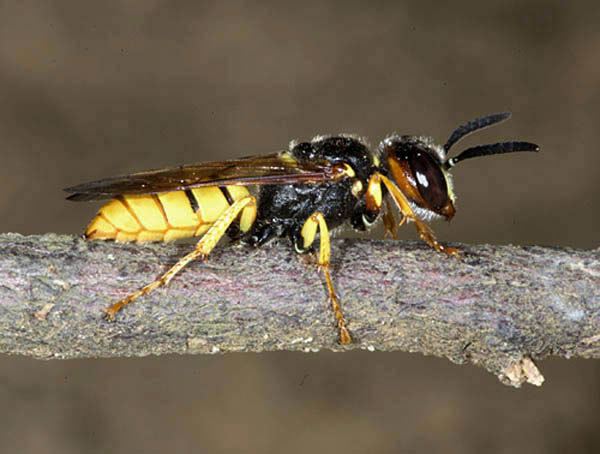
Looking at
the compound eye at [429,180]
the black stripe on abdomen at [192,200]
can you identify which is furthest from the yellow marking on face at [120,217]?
the compound eye at [429,180]

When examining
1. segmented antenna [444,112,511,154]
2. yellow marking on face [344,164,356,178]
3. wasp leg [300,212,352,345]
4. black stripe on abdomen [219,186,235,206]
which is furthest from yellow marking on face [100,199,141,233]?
segmented antenna [444,112,511,154]

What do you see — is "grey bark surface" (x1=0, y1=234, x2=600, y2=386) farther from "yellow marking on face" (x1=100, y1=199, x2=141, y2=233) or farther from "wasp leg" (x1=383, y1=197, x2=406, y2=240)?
"wasp leg" (x1=383, y1=197, x2=406, y2=240)

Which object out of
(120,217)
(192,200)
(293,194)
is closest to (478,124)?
(293,194)

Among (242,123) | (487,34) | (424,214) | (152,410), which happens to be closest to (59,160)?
(242,123)

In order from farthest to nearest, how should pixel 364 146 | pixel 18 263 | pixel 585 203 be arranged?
pixel 585 203 < pixel 364 146 < pixel 18 263

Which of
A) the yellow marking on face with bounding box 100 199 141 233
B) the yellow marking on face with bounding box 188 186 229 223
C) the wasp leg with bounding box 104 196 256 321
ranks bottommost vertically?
the wasp leg with bounding box 104 196 256 321

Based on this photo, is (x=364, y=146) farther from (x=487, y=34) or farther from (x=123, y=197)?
(x=487, y=34)

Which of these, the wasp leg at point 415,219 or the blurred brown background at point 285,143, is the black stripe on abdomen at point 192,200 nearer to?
the wasp leg at point 415,219
